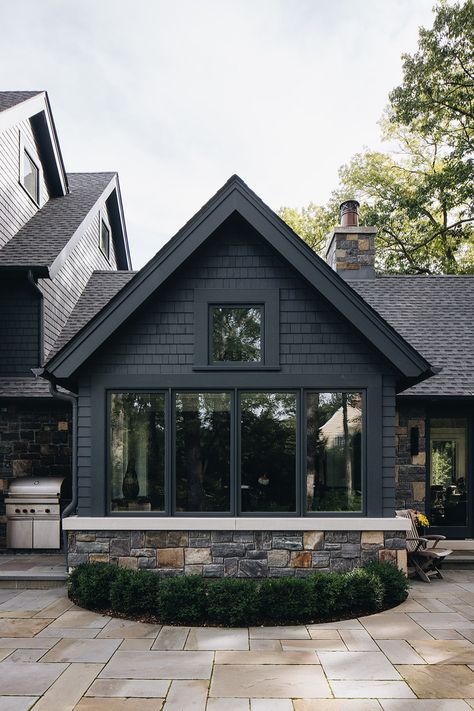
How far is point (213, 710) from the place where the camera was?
3.95 m

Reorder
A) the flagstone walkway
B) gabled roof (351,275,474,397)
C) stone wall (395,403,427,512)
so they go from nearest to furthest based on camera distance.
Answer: the flagstone walkway < stone wall (395,403,427,512) < gabled roof (351,275,474,397)

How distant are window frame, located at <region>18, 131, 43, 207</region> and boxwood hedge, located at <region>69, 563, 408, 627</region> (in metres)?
8.00

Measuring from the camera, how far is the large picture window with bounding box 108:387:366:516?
667cm

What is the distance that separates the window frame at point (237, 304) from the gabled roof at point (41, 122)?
596 cm

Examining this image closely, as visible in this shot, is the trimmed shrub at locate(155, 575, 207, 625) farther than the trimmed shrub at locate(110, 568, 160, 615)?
No

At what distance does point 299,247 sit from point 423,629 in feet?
13.9

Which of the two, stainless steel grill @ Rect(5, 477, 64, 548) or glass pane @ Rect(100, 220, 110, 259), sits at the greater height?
glass pane @ Rect(100, 220, 110, 259)

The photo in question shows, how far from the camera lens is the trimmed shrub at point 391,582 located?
20.2 feet

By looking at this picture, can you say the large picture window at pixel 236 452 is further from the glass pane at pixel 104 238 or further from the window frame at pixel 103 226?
the glass pane at pixel 104 238

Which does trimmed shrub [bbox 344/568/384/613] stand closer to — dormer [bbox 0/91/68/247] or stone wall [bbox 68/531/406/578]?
stone wall [bbox 68/531/406/578]

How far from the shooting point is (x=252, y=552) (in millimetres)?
6535

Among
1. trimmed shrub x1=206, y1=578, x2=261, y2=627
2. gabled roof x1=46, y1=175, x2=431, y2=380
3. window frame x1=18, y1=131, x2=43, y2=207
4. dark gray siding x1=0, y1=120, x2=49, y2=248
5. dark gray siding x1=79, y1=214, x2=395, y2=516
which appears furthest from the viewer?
window frame x1=18, y1=131, x2=43, y2=207

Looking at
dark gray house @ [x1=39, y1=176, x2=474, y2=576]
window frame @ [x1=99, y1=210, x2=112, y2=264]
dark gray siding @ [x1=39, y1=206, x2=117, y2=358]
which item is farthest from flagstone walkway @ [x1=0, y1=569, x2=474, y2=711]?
window frame @ [x1=99, y1=210, x2=112, y2=264]

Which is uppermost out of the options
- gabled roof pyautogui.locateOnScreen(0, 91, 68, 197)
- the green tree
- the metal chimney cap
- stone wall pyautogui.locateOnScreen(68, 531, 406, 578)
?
the green tree
